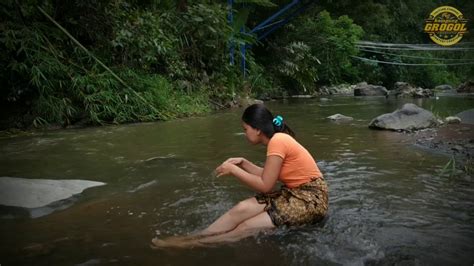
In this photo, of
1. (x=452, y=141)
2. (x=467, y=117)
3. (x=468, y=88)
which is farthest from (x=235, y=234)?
(x=468, y=88)

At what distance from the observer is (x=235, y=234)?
3088mm

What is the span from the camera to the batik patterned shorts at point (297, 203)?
10.5 feet

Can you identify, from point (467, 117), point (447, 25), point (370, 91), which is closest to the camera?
point (467, 117)

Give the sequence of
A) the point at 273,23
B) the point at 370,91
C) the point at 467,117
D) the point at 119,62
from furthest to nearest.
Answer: the point at 370,91 < the point at 273,23 < the point at 119,62 < the point at 467,117

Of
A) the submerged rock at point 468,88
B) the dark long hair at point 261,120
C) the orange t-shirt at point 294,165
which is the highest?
the dark long hair at point 261,120

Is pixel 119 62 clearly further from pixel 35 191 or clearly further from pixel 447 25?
pixel 447 25

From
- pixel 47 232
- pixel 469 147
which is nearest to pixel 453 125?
pixel 469 147

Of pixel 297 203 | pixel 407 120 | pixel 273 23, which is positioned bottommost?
pixel 407 120

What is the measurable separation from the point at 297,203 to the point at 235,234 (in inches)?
20.0

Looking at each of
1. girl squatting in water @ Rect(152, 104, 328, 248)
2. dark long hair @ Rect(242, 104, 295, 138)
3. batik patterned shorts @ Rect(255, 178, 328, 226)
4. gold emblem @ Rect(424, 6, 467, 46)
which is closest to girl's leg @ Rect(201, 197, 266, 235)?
girl squatting in water @ Rect(152, 104, 328, 248)

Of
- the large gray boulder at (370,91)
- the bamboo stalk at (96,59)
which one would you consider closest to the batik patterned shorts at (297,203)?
the bamboo stalk at (96,59)

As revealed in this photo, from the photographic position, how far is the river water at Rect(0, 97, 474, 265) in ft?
9.27

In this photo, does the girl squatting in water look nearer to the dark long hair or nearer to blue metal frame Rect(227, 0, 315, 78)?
the dark long hair

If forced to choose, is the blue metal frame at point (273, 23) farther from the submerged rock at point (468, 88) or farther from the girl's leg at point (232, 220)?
the girl's leg at point (232, 220)
